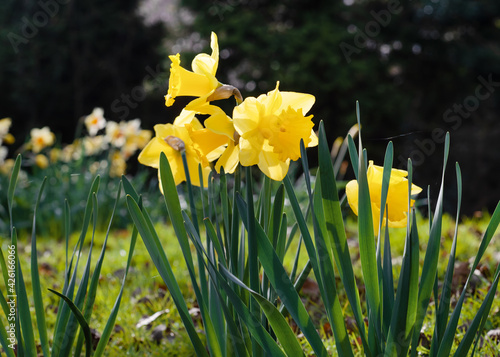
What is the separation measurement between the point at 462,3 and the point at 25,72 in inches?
317

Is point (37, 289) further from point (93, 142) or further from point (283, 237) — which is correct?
point (93, 142)

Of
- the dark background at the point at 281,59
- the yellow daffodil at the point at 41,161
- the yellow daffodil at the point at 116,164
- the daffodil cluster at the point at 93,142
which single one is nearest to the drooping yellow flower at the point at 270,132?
the daffodil cluster at the point at 93,142

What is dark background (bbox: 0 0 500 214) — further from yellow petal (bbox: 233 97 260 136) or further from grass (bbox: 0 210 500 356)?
yellow petal (bbox: 233 97 260 136)

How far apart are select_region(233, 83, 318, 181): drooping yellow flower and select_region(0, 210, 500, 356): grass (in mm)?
489

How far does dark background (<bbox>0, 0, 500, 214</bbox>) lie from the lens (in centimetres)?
838

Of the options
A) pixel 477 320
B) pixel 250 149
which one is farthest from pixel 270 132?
pixel 477 320

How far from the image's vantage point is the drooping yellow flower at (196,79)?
854 millimetres

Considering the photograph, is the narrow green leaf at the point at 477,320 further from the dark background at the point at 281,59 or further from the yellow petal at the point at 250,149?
the dark background at the point at 281,59

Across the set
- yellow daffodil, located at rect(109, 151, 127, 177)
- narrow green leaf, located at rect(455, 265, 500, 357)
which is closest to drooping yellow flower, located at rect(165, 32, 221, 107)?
narrow green leaf, located at rect(455, 265, 500, 357)

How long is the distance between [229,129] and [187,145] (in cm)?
13

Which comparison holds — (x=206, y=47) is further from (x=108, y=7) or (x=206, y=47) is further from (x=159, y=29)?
(x=108, y=7)

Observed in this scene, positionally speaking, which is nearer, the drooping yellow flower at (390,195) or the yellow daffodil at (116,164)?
the drooping yellow flower at (390,195)

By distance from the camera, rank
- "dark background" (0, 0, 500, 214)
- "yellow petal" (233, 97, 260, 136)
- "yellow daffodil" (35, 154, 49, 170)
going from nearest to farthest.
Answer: "yellow petal" (233, 97, 260, 136) < "yellow daffodil" (35, 154, 49, 170) < "dark background" (0, 0, 500, 214)

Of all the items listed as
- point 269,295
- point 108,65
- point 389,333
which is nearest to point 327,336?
point 269,295
